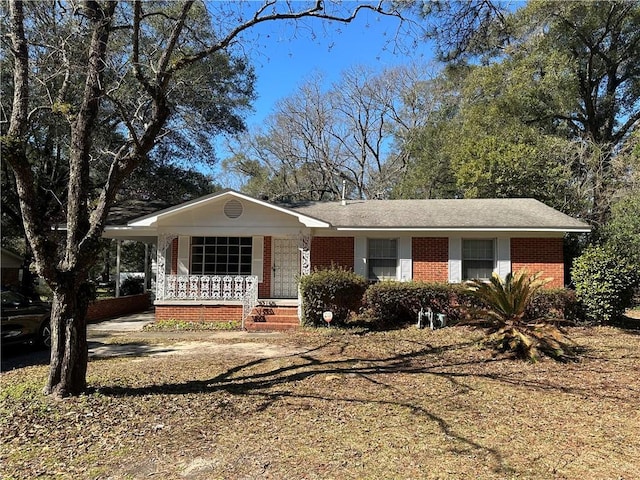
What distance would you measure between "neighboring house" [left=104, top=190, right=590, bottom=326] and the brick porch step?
0.55ft

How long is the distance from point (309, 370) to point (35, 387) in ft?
13.1

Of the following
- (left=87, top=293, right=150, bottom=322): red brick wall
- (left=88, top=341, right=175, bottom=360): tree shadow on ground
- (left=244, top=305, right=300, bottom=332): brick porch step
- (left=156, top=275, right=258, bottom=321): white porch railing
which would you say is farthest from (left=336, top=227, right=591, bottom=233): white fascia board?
(left=87, top=293, right=150, bottom=322): red brick wall

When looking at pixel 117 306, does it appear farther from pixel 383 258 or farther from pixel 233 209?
pixel 383 258

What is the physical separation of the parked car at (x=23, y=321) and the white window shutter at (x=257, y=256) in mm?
6155

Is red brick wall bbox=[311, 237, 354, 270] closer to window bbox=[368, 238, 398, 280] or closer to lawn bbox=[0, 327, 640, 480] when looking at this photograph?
window bbox=[368, 238, 398, 280]

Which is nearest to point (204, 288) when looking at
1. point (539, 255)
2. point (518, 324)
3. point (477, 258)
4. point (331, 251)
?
point (331, 251)

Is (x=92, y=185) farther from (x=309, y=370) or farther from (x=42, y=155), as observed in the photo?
(x=309, y=370)

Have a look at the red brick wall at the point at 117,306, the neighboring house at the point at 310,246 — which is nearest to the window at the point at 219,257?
the neighboring house at the point at 310,246

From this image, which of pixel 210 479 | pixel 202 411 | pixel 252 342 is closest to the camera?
pixel 210 479

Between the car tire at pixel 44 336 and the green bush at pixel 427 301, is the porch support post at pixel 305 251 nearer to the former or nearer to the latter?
the green bush at pixel 427 301

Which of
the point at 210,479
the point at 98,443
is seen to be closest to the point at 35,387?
the point at 98,443

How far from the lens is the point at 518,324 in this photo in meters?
8.31

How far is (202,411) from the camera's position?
5.45m

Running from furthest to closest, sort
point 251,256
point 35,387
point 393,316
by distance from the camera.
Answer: point 251,256
point 393,316
point 35,387
